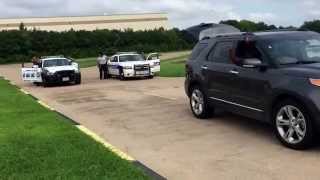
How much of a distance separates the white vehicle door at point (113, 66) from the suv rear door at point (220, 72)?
2103cm

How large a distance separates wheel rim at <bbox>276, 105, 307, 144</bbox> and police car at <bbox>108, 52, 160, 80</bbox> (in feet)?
73.8

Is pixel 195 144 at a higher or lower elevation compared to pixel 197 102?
lower

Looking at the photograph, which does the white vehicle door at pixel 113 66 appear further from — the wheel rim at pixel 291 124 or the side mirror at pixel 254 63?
the wheel rim at pixel 291 124

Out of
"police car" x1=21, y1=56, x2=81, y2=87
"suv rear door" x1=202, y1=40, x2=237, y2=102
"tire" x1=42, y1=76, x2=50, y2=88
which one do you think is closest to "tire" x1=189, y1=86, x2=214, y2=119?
"suv rear door" x1=202, y1=40, x2=237, y2=102

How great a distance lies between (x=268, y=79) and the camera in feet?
30.4

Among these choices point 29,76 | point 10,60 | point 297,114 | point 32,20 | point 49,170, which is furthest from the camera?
point 32,20

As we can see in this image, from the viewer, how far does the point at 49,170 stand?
7555 millimetres

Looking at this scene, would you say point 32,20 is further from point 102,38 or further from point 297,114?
point 297,114

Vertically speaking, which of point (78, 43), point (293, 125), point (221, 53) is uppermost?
point (221, 53)

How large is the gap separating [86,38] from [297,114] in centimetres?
7625

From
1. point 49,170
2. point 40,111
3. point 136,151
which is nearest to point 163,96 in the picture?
point 40,111

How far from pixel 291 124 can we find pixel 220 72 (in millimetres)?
2478

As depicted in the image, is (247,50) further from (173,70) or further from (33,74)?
(173,70)

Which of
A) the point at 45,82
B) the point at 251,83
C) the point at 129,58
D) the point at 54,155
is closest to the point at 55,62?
the point at 45,82
